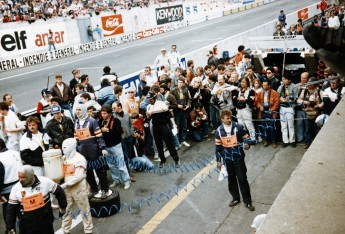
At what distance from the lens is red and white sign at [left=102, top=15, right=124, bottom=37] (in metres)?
34.8

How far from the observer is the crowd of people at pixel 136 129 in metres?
6.04

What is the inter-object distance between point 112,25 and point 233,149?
3132cm

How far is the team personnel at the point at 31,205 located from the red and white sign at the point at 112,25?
31017mm

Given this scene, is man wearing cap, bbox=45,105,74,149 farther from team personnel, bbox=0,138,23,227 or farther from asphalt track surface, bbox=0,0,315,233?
asphalt track surface, bbox=0,0,315,233

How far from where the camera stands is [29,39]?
26.8 meters

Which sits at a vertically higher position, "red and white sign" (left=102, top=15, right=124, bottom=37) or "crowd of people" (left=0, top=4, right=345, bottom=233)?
"red and white sign" (left=102, top=15, right=124, bottom=37)

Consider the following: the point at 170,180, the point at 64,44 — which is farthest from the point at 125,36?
the point at 170,180

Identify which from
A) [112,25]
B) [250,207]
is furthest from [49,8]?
[250,207]

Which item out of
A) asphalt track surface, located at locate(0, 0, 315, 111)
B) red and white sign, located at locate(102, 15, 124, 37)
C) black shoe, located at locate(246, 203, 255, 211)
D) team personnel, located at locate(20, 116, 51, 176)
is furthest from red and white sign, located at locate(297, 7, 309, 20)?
team personnel, located at locate(20, 116, 51, 176)

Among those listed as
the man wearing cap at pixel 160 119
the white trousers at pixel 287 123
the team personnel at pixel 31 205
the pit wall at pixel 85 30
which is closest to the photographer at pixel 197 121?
the man wearing cap at pixel 160 119

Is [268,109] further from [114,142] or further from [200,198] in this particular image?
[114,142]

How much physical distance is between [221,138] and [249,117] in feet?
11.1

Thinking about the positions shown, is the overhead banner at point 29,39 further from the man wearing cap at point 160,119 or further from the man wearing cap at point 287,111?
the man wearing cap at point 287,111

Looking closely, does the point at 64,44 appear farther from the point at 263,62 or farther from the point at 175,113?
the point at 175,113
